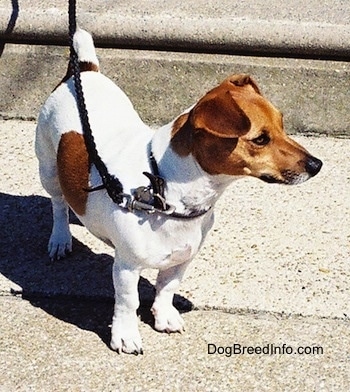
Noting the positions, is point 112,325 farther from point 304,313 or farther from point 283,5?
point 283,5

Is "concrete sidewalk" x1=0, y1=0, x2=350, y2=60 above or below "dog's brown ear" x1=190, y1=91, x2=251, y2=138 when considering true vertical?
below

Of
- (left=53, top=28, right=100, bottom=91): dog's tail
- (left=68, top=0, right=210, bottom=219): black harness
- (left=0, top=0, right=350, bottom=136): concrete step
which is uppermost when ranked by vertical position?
(left=53, top=28, right=100, bottom=91): dog's tail

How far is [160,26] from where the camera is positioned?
6.06m

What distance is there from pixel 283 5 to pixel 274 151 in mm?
3026

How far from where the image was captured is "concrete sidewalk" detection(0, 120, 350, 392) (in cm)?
405

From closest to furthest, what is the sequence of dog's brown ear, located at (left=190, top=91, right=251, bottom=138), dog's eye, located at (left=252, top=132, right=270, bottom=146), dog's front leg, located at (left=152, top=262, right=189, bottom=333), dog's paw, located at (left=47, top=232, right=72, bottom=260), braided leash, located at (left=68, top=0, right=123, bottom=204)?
dog's brown ear, located at (left=190, top=91, right=251, bottom=138), dog's eye, located at (left=252, top=132, right=270, bottom=146), braided leash, located at (left=68, top=0, right=123, bottom=204), dog's front leg, located at (left=152, top=262, right=189, bottom=333), dog's paw, located at (left=47, top=232, right=72, bottom=260)

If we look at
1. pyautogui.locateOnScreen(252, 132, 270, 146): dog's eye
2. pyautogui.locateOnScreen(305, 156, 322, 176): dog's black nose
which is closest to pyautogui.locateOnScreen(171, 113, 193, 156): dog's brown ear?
pyautogui.locateOnScreen(252, 132, 270, 146): dog's eye

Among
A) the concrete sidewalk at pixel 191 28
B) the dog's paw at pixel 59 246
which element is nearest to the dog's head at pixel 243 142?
the dog's paw at pixel 59 246

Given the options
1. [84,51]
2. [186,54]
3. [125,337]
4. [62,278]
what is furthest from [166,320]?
[186,54]

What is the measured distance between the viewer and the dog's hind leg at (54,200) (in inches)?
182

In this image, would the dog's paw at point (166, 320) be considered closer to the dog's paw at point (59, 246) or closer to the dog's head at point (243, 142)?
the dog's paw at point (59, 246)

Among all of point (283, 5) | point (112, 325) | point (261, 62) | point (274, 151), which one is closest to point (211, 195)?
point (274, 151)

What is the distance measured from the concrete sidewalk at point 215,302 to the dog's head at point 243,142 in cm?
95

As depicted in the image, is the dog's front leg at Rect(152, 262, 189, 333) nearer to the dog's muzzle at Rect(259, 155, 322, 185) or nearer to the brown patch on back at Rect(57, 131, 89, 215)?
the brown patch on back at Rect(57, 131, 89, 215)
